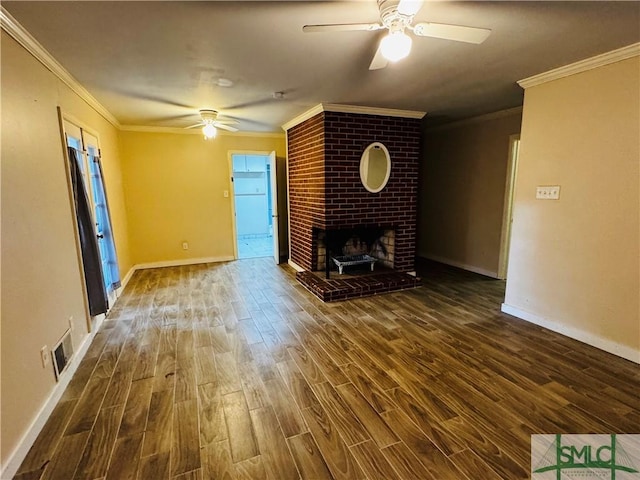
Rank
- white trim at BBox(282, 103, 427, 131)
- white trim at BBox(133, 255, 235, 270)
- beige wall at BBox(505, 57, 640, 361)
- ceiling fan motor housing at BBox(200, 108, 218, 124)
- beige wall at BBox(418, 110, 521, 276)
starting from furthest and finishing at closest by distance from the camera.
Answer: white trim at BBox(133, 255, 235, 270)
beige wall at BBox(418, 110, 521, 276)
ceiling fan motor housing at BBox(200, 108, 218, 124)
white trim at BBox(282, 103, 427, 131)
beige wall at BBox(505, 57, 640, 361)

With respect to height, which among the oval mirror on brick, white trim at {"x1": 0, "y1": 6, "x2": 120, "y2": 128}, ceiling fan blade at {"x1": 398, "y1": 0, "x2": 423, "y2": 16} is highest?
white trim at {"x1": 0, "y1": 6, "x2": 120, "y2": 128}

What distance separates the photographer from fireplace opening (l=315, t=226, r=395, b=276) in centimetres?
436

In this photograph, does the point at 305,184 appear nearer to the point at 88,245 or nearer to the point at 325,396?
the point at 88,245

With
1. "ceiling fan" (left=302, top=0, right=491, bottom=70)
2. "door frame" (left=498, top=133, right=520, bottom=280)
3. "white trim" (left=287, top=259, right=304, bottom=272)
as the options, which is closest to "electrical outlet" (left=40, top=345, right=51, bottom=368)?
"ceiling fan" (left=302, top=0, right=491, bottom=70)

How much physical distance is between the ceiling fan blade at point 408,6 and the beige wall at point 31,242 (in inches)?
81.8

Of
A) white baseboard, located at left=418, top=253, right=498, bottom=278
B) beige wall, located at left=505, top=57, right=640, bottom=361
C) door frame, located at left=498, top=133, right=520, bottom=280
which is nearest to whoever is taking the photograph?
beige wall, located at left=505, top=57, right=640, bottom=361

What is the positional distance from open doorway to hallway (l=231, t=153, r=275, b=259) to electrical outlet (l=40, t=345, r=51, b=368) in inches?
236

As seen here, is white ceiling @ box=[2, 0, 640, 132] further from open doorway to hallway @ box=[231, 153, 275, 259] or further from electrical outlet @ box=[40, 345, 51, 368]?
open doorway to hallway @ box=[231, 153, 275, 259]

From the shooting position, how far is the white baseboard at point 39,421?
1440 mm

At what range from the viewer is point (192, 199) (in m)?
5.31

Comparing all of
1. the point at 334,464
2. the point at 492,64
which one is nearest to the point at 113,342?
the point at 334,464

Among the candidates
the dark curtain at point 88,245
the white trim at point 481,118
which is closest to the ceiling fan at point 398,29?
the dark curtain at point 88,245

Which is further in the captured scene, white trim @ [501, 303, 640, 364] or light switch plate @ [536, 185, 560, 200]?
light switch plate @ [536, 185, 560, 200]

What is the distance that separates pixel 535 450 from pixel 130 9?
311cm
